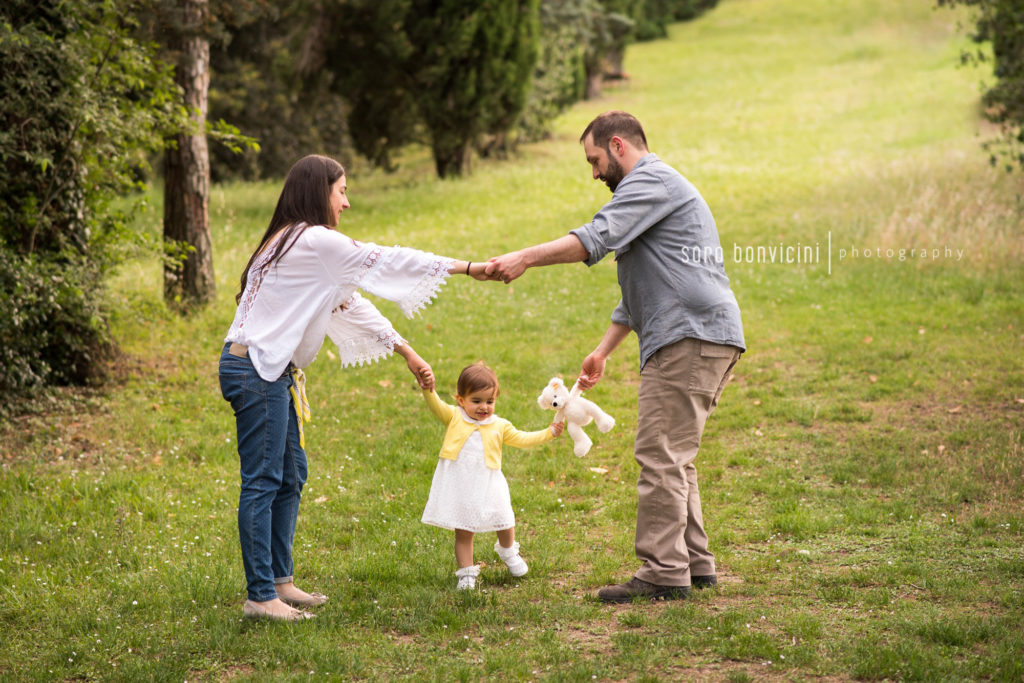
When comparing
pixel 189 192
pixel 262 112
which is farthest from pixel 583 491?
pixel 262 112

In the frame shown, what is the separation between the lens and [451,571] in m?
5.41

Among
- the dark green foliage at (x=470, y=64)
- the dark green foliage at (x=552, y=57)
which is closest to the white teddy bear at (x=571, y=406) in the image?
the dark green foliage at (x=470, y=64)

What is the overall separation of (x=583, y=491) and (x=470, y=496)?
1.83m

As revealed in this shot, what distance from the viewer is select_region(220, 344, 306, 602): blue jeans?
460 centimetres

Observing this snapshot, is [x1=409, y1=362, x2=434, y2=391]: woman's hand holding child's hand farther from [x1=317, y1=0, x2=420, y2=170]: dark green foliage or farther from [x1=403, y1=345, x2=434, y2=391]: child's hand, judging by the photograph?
[x1=317, y1=0, x2=420, y2=170]: dark green foliage

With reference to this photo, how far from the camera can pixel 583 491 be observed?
6.78 meters

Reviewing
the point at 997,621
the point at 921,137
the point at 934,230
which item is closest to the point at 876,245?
the point at 934,230

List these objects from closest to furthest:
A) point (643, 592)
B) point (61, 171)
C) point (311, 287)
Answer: point (311, 287) → point (643, 592) → point (61, 171)

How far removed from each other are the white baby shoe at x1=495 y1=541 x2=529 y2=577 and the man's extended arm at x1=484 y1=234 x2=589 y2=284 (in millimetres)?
1552

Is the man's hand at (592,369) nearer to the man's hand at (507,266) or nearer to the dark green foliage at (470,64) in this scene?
the man's hand at (507,266)

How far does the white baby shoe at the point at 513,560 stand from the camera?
17.5 feet

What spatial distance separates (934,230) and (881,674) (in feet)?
33.6

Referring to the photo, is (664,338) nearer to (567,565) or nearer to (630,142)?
(630,142)

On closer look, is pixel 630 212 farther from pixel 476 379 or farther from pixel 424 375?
pixel 424 375
